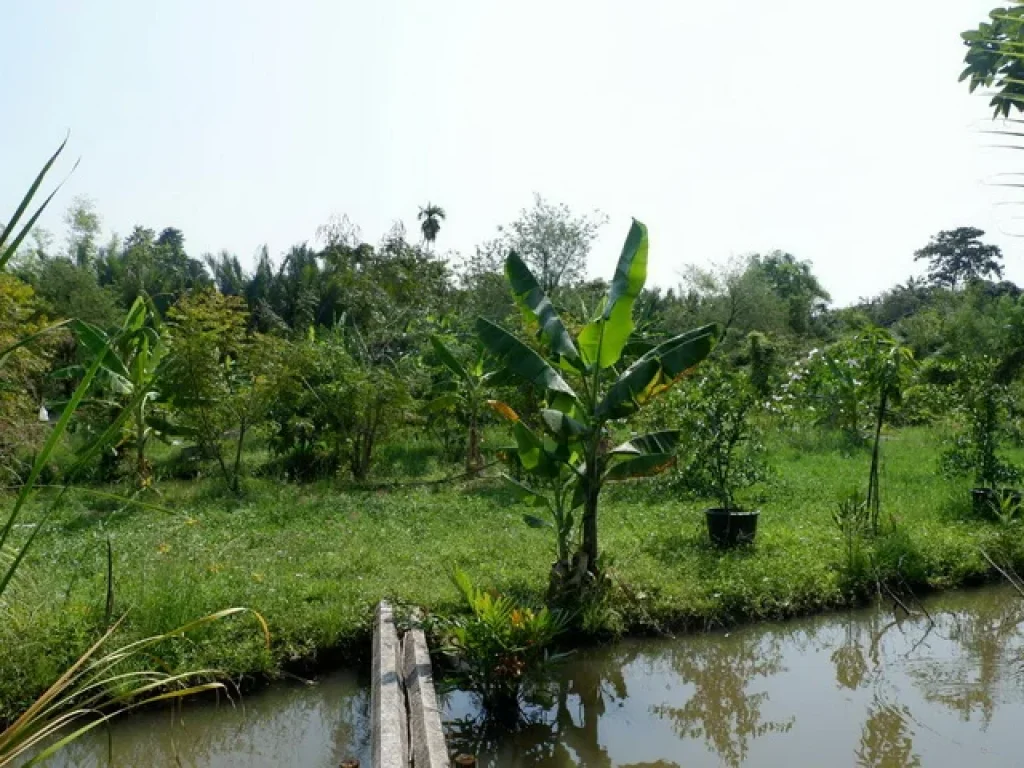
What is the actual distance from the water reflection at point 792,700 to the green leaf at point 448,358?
637cm

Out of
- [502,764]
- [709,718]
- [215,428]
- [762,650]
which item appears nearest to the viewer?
[502,764]

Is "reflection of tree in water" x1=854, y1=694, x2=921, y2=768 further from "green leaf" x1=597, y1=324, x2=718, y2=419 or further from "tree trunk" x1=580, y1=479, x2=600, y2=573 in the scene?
"green leaf" x1=597, y1=324, x2=718, y2=419

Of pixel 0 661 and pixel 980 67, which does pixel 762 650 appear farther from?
pixel 0 661

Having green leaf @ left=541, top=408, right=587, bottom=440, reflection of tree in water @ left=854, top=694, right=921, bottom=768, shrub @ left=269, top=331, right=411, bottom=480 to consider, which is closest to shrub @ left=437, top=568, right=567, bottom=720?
green leaf @ left=541, top=408, right=587, bottom=440

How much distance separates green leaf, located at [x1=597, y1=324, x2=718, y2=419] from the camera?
21.7 feet

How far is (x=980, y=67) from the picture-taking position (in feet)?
19.9

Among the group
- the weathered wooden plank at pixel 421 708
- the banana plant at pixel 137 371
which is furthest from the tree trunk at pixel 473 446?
the weathered wooden plank at pixel 421 708

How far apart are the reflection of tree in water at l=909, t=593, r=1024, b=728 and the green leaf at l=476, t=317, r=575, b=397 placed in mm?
3240

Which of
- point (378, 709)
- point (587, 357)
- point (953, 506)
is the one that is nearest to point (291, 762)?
point (378, 709)

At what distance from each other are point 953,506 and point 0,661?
9.35 meters

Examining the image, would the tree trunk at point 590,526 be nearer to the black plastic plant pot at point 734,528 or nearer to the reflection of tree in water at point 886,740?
the black plastic plant pot at point 734,528

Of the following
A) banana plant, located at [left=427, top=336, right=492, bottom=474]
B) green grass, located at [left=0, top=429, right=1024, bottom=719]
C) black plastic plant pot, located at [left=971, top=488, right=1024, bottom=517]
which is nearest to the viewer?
green grass, located at [left=0, top=429, right=1024, bottom=719]

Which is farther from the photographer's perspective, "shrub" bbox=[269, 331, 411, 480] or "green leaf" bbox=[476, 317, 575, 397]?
"shrub" bbox=[269, 331, 411, 480]

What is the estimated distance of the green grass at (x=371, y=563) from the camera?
570 cm
